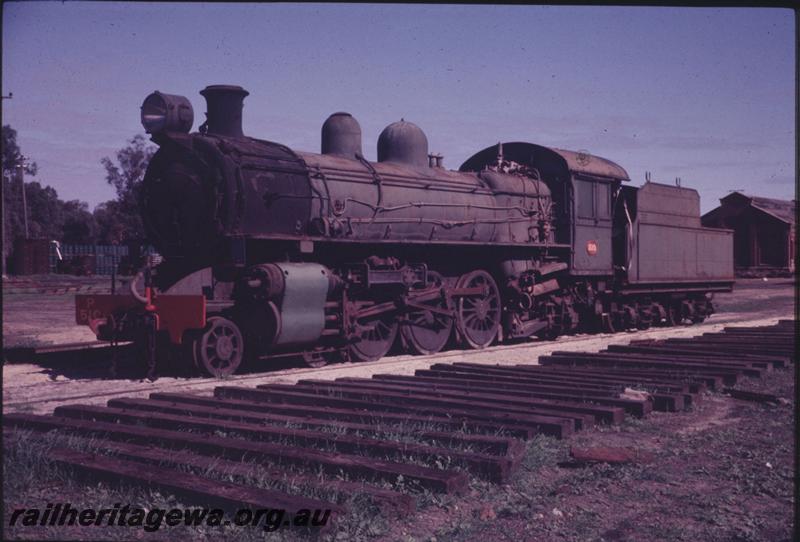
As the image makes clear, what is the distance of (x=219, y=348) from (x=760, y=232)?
32723 mm

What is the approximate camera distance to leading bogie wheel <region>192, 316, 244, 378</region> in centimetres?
962

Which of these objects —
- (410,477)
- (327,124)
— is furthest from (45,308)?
(410,477)

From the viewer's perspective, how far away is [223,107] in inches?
435

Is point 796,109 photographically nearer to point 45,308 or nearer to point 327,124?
point 327,124

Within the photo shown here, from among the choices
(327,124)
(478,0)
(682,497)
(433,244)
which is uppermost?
(327,124)

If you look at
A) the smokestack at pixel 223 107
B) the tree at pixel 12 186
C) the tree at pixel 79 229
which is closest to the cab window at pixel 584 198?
the smokestack at pixel 223 107

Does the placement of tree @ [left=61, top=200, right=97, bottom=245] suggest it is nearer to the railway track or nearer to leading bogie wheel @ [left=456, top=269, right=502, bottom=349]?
leading bogie wheel @ [left=456, top=269, right=502, bottom=349]

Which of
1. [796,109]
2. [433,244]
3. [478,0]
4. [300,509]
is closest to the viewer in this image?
[300,509]

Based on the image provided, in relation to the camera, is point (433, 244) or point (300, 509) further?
point (433, 244)

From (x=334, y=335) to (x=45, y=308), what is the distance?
13084mm

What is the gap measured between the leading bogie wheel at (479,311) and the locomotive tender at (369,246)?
33 millimetres

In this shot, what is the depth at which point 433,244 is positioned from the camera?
12742mm

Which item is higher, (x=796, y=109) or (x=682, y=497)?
(x=796, y=109)

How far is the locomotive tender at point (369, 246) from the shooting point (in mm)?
10047
